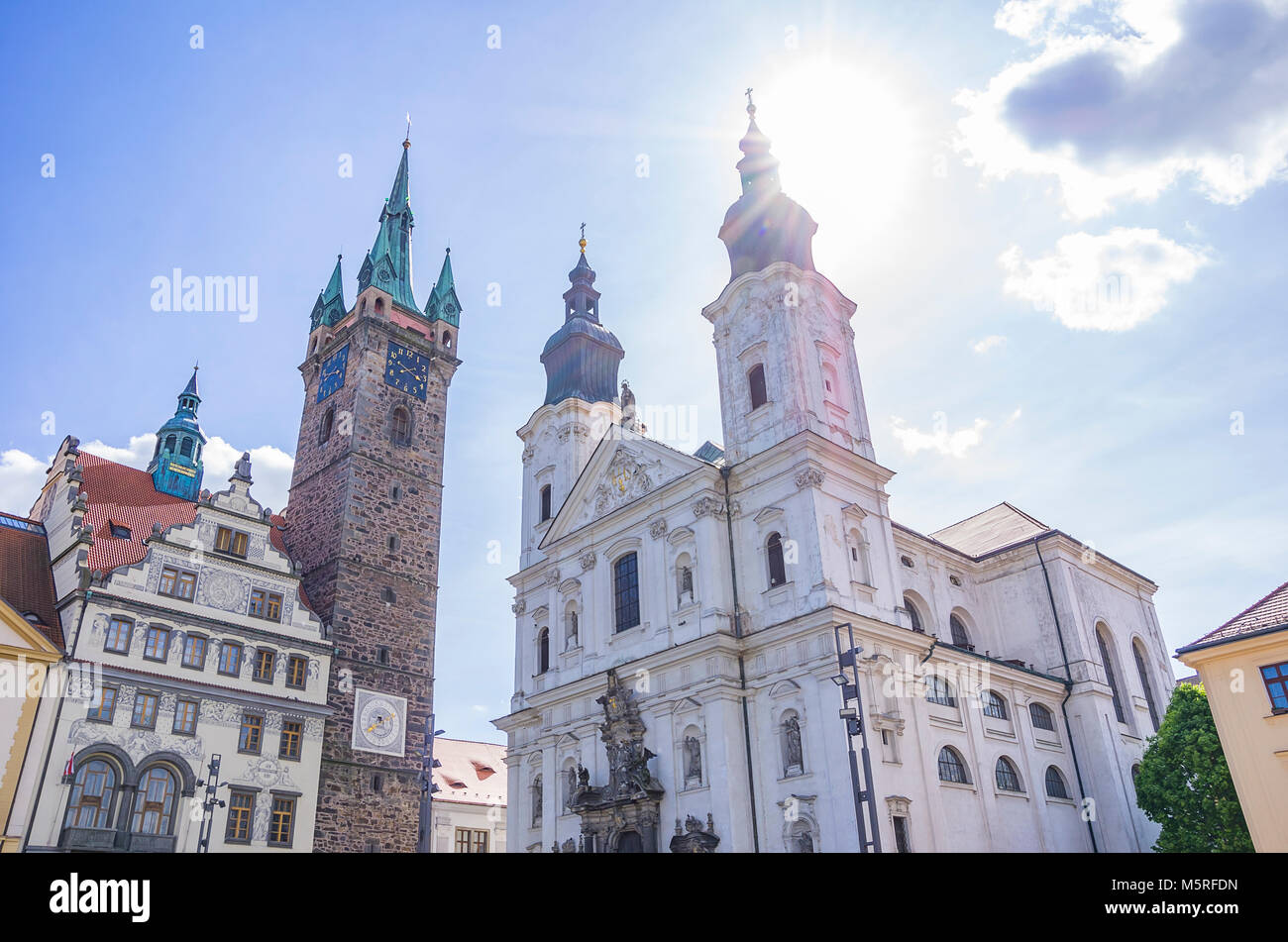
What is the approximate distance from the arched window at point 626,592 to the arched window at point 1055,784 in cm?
1586

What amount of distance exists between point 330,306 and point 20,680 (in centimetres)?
2719

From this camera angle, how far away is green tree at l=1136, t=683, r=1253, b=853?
27.2 metres

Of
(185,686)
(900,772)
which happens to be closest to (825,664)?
(900,772)

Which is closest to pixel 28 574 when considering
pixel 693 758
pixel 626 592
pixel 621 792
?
pixel 626 592

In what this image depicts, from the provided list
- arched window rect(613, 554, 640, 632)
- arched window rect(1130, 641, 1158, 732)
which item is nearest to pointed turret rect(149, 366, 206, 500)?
arched window rect(613, 554, 640, 632)

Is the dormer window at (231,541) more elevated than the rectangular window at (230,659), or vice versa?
the dormer window at (231,541)

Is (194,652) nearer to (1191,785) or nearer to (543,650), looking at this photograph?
(543,650)

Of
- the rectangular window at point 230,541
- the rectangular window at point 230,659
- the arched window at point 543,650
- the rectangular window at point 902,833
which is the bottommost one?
the rectangular window at point 902,833

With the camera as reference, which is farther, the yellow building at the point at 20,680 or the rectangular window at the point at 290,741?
the rectangular window at the point at 290,741

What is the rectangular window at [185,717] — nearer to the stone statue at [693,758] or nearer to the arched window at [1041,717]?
the stone statue at [693,758]

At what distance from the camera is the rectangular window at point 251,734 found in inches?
1257

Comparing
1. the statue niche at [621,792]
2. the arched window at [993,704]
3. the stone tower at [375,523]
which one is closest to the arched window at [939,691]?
the arched window at [993,704]

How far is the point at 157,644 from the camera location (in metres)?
31.2

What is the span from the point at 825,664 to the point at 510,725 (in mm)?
14746
